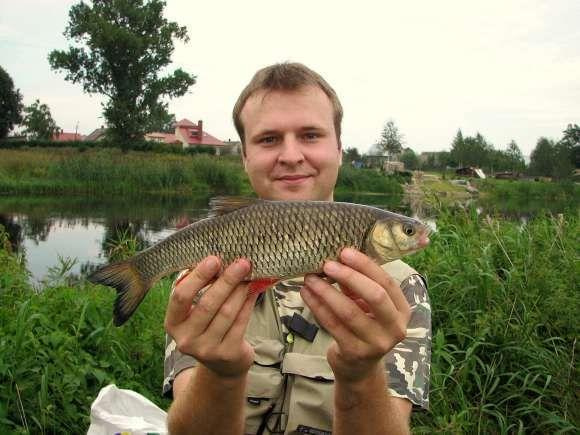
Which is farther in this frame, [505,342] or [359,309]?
[505,342]

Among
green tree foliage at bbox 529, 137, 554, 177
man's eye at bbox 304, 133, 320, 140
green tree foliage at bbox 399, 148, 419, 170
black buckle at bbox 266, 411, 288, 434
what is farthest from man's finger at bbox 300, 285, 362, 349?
green tree foliage at bbox 399, 148, 419, 170

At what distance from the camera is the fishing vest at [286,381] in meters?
1.89

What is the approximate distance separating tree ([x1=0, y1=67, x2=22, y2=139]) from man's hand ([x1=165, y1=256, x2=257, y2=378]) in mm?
46673

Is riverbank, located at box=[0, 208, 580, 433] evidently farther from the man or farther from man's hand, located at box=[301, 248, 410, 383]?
man's hand, located at box=[301, 248, 410, 383]

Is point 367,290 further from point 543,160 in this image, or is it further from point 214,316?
point 543,160

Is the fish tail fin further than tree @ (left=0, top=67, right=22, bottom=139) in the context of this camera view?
No

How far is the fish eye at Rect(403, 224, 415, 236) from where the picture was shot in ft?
A: 5.49

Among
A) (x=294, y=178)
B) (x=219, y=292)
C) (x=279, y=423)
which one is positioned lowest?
(x=279, y=423)

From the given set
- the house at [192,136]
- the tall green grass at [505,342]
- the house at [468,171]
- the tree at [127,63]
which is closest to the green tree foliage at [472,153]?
the house at [468,171]

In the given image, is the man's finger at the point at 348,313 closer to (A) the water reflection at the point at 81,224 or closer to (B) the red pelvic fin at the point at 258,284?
(B) the red pelvic fin at the point at 258,284

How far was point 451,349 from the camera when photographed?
3.48 m

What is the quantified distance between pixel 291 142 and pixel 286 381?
0.95 meters

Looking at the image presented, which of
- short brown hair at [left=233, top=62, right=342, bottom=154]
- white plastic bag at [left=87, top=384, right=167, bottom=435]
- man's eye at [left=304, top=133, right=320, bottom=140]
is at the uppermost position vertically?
short brown hair at [left=233, top=62, right=342, bottom=154]

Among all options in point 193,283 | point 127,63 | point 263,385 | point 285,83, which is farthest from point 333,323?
point 127,63
